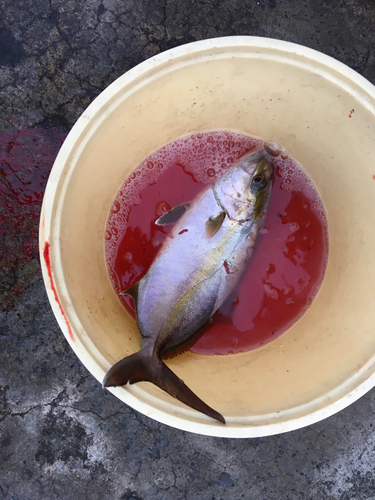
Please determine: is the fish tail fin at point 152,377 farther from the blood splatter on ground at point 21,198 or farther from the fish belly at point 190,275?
the blood splatter on ground at point 21,198

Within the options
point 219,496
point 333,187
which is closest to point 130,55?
point 333,187

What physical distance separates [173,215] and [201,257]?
332mm

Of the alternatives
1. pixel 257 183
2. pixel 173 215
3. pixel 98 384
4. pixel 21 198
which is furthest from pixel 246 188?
pixel 98 384

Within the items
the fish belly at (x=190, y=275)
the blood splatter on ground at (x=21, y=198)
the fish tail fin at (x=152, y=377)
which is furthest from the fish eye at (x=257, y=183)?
the blood splatter on ground at (x=21, y=198)

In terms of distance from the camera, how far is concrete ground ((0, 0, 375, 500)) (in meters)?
2.41

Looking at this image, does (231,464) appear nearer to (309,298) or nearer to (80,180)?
(309,298)

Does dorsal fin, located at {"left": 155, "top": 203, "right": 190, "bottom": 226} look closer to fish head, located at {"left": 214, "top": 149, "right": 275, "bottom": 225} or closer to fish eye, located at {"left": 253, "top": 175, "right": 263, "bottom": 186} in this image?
fish head, located at {"left": 214, "top": 149, "right": 275, "bottom": 225}

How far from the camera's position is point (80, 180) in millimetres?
1691

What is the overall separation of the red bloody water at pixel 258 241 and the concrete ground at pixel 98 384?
0.70 metres

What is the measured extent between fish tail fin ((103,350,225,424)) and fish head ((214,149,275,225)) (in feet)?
3.07

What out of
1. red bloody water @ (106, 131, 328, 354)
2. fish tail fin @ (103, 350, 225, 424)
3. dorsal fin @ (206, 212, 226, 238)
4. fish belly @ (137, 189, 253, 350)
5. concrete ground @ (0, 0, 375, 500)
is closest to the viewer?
fish tail fin @ (103, 350, 225, 424)

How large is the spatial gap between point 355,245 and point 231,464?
1740 mm

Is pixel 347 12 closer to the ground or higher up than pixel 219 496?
higher up

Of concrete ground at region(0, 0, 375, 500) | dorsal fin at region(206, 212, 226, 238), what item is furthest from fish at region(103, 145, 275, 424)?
concrete ground at region(0, 0, 375, 500)
